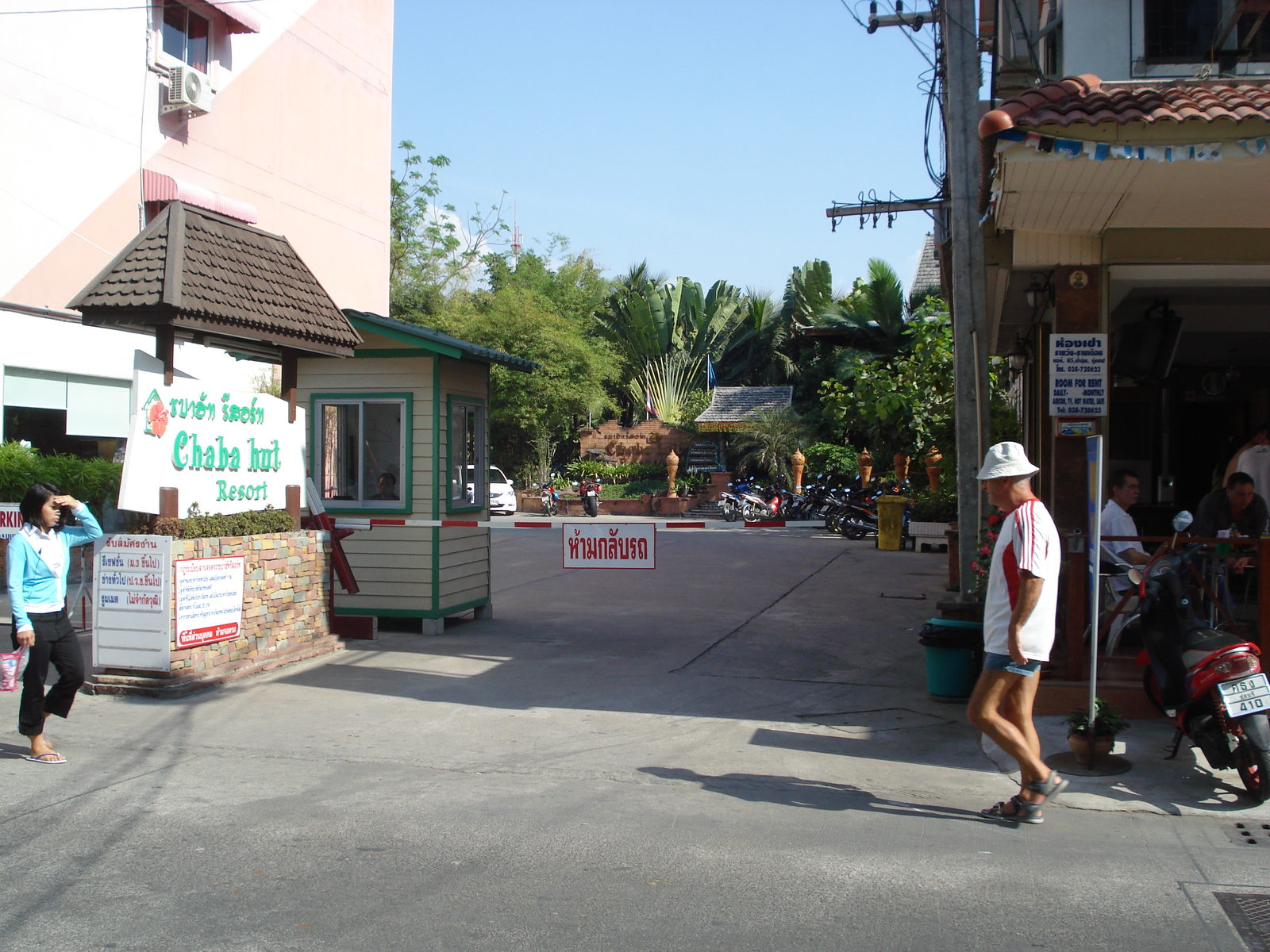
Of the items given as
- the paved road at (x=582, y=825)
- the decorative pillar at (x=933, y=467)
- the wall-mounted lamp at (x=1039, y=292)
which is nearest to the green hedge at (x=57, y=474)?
the paved road at (x=582, y=825)

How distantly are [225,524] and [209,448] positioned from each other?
0.66m

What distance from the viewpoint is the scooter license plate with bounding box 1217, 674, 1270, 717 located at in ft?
18.1

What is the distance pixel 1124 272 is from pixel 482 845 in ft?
20.8

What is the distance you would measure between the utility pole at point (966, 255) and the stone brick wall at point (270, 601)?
Result: 5.94 metres

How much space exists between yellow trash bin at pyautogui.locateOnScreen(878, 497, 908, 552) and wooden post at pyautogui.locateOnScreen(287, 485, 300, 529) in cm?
1445

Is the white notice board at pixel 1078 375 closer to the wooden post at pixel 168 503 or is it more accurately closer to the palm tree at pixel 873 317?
the wooden post at pixel 168 503

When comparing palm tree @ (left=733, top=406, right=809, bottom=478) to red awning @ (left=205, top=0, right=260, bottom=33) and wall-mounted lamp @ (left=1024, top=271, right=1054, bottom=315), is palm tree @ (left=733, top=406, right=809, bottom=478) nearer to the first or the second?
red awning @ (left=205, top=0, right=260, bottom=33)

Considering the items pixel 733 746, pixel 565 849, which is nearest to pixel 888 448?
pixel 733 746

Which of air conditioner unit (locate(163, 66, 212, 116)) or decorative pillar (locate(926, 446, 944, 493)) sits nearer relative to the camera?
air conditioner unit (locate(163, 66, 212, 116))

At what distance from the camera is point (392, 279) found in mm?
45094

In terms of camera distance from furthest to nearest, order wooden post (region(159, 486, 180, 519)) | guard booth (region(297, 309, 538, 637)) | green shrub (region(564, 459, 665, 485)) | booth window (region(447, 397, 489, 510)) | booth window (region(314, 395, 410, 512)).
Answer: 1. green shrub (region(564, 459, 665, 485))
2. booth window (region(447, 397, 489, 510))
3. booth window (region(314, 395, 410, 512))
4. guard booth (region(297, 309, 538, 637))
5. wooden post (region(159, 486, 180, 519))

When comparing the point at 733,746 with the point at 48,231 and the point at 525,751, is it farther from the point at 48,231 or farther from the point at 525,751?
the point at 48,231

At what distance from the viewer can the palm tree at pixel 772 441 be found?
34.2 m

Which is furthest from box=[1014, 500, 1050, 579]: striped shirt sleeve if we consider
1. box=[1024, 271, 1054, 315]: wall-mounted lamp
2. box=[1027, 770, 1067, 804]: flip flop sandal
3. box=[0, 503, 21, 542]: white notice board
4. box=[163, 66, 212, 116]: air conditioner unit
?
box=[163, 66, 212, 116]: air conditioner unit
